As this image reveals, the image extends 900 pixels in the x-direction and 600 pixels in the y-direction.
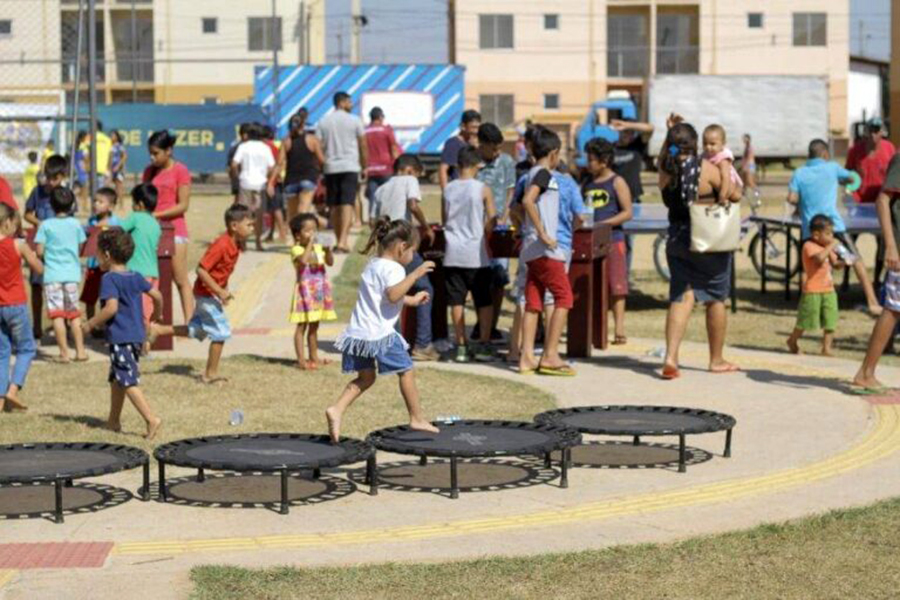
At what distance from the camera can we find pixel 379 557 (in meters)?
7.63

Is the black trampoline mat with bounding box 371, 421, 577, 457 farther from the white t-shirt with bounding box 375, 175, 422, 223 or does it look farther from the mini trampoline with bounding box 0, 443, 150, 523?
the white t-shirt with bounding box 375, 175, 422, 223

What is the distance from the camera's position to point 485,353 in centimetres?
1452

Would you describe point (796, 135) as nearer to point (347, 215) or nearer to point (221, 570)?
point (347, 215)

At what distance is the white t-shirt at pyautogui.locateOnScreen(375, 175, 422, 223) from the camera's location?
14.6 meters

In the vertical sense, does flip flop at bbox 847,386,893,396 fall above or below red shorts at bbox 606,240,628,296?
below

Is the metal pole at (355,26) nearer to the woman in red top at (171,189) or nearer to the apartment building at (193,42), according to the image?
the apartment building at (193,42)

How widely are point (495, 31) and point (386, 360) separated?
201 ft

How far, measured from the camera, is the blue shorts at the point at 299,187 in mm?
22422

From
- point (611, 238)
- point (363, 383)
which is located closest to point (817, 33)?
point (611, 238)

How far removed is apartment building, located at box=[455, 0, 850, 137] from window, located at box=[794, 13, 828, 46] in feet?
0.13

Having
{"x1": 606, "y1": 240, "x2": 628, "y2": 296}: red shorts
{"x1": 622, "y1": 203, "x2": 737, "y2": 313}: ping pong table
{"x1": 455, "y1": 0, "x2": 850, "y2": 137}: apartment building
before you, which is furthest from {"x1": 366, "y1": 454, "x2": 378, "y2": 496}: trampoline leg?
{"x1": 455, "y1": 0, "x2": 850, "y2": 137}: apartment building

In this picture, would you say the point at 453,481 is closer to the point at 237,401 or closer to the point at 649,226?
the point at 237,401

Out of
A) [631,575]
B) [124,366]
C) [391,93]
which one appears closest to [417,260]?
[124,366]

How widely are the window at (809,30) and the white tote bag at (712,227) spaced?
60.2 metres
